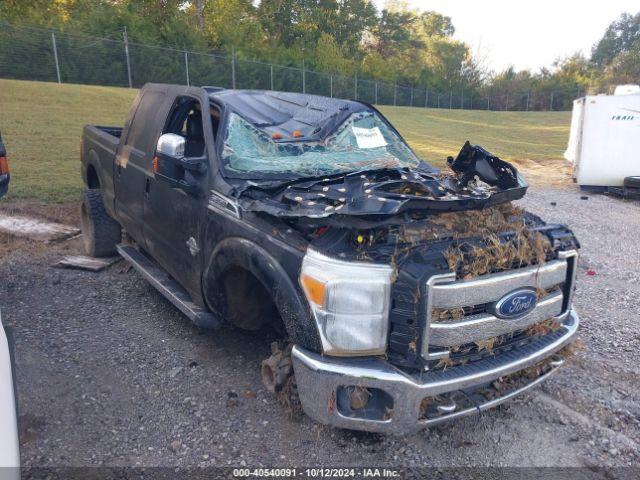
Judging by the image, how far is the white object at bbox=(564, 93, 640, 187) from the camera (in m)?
11.3

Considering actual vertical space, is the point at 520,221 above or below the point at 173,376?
above

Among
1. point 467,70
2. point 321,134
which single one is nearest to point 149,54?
point 321,134

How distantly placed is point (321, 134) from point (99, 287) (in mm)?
2656

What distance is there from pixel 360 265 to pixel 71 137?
39.9 ft

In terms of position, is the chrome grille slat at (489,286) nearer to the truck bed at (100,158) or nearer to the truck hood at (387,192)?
the truck hood at (387,192)

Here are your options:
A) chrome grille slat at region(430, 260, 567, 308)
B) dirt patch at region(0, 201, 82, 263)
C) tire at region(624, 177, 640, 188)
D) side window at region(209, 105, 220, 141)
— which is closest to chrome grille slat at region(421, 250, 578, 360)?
chrome grille slat at region(430, 260, 567, 308)

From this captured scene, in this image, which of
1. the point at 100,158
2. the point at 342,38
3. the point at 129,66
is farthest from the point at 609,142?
the point at 342,38

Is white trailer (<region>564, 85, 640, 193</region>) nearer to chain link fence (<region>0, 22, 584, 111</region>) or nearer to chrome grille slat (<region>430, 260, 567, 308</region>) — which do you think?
chrome grille slat (<region>430, 260, 567, 308</region>)

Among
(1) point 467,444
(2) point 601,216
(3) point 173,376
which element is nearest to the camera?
(1) point 467,444

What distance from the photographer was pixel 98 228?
18.8 ft

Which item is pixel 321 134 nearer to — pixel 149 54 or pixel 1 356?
pixel 1 356

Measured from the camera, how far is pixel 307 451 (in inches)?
115

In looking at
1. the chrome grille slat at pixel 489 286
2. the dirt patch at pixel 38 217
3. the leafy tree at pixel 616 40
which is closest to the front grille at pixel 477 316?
the chrome grille slat at pixel 489 286

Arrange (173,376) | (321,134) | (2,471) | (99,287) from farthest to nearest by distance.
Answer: (99,287), (321,134), (173,376), (2,471)
